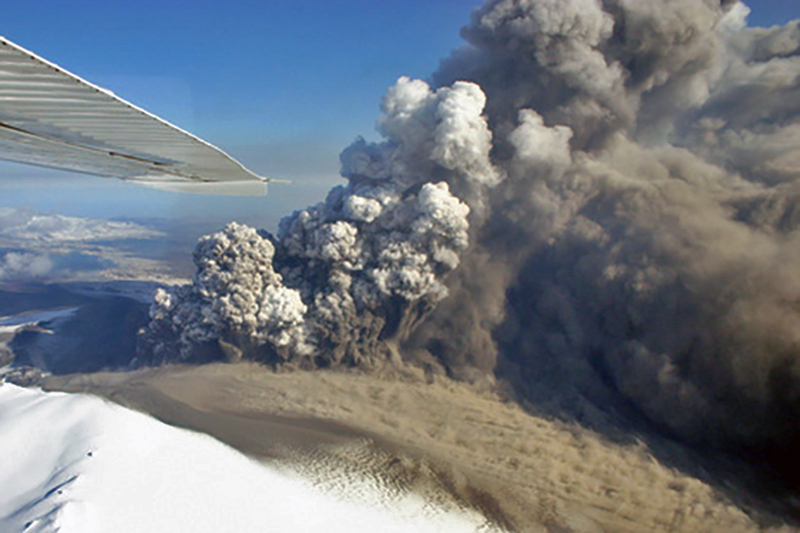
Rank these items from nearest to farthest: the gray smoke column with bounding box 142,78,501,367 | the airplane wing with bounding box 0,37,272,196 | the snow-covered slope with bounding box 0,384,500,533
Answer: the airplane wing with bounding box 0,37,272,196 < the snow-covered slope with bounding box 0,384,500,533 < the gray smoke column with bounding box 142,78,501,367

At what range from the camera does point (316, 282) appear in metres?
26.7

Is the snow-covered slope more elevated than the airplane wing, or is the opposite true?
the airplane wing

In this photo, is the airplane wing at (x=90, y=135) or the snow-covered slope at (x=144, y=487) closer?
the airplane wing at (x=90, y=135)

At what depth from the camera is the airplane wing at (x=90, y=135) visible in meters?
2.40

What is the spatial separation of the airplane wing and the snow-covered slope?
750 centimetres

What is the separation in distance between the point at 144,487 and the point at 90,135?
10.2 meters

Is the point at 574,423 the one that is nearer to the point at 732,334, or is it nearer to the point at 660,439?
the point at 660,439

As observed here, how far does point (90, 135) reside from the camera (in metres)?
3.35

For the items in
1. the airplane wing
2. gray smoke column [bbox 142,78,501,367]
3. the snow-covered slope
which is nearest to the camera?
the airplane wing

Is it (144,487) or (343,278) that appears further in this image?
(343,278)

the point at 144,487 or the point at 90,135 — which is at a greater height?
the point at 90,135

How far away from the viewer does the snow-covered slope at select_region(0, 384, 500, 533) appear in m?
9.09

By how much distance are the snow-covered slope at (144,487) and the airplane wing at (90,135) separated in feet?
24.6

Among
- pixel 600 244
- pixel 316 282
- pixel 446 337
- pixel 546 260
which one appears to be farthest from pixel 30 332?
pixel 600 244
